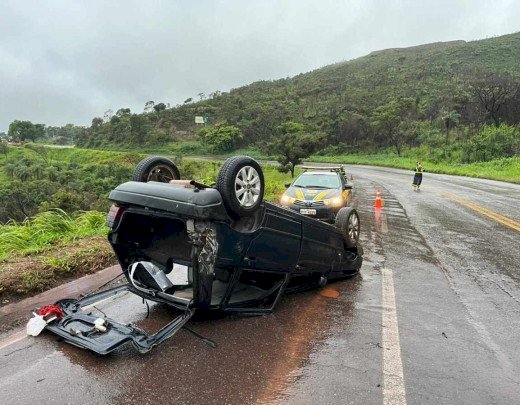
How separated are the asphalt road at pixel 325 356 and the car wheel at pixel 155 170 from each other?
1.47 m

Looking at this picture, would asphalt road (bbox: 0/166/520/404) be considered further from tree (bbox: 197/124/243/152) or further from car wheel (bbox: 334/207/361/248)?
tree (bbox: 197/124/243/152)

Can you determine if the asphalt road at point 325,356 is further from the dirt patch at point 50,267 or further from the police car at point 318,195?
the police car at point 318,195

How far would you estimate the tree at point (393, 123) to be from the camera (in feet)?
177

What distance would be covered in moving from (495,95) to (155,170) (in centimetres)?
5547

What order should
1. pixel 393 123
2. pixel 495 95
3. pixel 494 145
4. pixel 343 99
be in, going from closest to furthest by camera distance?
pixel 494 145
pixel 495 95
pixel 393 123
pixel 343 99

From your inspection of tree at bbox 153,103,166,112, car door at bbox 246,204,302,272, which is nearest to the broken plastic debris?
car door at bbox 246,204,302,272

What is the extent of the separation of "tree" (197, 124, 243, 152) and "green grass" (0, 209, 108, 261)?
189 feet

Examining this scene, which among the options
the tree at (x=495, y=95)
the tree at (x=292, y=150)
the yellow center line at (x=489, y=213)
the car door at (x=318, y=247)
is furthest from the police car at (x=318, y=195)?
the tree at (x=495, y=95)

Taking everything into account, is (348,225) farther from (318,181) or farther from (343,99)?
(343,99)

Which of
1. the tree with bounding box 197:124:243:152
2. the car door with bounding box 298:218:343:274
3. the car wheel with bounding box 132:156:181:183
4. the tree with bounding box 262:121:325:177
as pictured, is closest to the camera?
the car wheel with bounding box 132:156:181:183

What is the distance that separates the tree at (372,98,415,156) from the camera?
53844 mm

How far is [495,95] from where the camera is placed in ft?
163

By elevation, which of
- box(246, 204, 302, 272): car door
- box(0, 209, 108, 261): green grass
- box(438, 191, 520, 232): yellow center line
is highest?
box(246, 204, 302, 272): car door

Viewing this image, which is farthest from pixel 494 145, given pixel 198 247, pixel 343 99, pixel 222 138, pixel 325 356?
pixel 198 247
